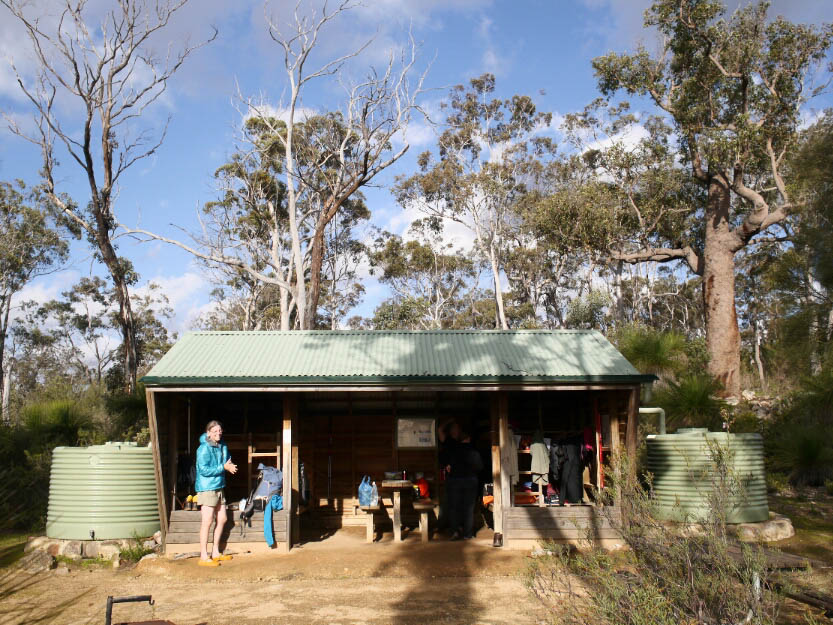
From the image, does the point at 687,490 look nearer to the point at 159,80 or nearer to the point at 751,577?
the point at 751,577

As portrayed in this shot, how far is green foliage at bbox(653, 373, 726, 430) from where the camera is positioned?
1359 centimetres

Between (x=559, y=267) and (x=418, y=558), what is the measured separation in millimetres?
27083

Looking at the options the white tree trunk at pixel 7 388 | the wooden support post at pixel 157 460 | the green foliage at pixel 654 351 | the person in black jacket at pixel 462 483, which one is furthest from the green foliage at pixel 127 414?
the green foliage at pixel 654 351

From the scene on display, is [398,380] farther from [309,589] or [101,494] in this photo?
[101,494]

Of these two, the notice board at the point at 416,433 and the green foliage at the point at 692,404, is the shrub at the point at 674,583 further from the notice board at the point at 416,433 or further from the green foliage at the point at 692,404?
the green foliage at the point at 692,404

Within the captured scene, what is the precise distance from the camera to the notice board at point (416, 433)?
10938 millimetres

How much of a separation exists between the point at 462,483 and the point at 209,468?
3.28 metres

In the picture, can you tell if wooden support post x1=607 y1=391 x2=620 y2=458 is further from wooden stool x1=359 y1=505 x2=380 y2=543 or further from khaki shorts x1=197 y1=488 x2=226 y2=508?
khaki shorts x1=197 y1=488 x2=226 y2=508

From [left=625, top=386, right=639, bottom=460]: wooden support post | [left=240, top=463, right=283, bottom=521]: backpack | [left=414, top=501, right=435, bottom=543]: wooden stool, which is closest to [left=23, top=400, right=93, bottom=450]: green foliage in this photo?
[left=240, top=463, right=283, bottom=521]: backpack

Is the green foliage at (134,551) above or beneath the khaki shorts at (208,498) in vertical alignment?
beneath

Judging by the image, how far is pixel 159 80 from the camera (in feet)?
63.9

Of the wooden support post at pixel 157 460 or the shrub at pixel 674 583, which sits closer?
the shrub at pixel 674 583

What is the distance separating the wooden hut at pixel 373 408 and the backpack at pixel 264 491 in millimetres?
149

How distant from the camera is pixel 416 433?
11.0 meters
